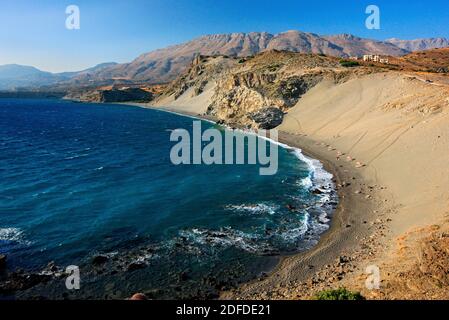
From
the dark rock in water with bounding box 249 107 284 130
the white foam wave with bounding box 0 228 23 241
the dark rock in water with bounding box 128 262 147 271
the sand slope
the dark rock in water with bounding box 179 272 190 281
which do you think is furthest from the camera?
the dark rock in water with bounding box 249 107 284 130

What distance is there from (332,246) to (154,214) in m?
16.6

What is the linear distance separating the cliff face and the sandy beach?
483 cm

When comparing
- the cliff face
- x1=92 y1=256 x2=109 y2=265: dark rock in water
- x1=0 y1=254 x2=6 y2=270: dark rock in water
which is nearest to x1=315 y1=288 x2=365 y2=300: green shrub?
x1=92 y1=256 x2=109 y2=265: dark rock in water

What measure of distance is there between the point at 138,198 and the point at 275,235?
636 inches

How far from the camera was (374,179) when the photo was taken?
43.2 metres

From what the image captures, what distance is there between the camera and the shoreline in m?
23.9

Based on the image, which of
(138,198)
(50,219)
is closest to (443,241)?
(138,198)

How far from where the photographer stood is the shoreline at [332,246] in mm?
23852

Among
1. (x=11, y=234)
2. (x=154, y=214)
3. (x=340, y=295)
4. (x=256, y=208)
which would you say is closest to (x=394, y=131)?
(x=256, y=208)

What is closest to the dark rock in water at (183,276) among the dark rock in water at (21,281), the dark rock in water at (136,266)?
the dark rock in water at (136,266)

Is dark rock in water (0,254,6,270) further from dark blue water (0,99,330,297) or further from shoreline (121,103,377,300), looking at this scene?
shoreline (121,103,377,300)

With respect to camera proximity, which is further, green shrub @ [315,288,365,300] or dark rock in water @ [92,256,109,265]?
dark rock in water @ [92,256,109,265]

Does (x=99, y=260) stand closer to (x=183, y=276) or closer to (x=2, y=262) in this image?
(x=183, y=276)

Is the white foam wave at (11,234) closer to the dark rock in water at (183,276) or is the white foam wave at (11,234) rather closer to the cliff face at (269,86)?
the dark rock in water at (183,276)
